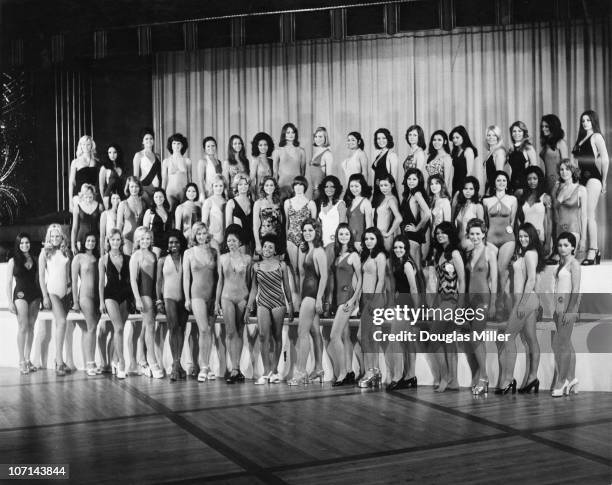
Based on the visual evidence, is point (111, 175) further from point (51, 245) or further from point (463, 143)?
point (463, 143)

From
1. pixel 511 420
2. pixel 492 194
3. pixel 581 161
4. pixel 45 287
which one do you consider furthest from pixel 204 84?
pixel 511 420

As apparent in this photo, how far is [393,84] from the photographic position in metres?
7.89

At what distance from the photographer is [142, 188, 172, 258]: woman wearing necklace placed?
7.09m

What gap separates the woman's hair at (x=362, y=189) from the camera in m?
6.76

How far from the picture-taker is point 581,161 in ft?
20.9

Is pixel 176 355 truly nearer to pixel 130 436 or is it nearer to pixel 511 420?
pixel 130 436

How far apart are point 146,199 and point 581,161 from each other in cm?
395

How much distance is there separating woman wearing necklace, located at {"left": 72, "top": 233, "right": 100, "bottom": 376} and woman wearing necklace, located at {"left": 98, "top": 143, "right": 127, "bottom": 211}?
Answer: 1.79ft

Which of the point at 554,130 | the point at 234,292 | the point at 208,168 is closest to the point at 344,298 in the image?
the point at 234,292

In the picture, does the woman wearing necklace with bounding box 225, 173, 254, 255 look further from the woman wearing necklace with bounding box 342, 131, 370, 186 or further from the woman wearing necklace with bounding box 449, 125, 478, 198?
the woman wearing necklace with bounding box 449, 125, 478, 198

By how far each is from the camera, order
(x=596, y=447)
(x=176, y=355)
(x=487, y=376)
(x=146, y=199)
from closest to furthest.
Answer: (x=596, y=447)
(x=487, y=376)
(x=176, y=355)
(x=146, y=199)

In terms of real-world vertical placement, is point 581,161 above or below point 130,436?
above

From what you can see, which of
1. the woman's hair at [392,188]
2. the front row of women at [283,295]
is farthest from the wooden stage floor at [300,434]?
the woman's hair at [392,188]

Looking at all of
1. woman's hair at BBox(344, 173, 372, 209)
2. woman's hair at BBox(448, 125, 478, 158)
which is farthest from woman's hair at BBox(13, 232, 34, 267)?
woman's hair at BBox(448, 125, 478, 158)
